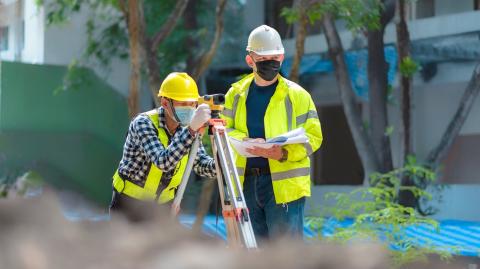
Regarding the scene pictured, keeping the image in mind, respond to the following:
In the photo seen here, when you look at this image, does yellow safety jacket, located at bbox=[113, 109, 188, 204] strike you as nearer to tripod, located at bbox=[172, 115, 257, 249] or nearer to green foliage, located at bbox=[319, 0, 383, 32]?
tripod, located at bbox=[172, 115, 257, 249]

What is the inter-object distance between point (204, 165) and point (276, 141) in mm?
423

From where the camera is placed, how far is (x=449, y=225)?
10148 mm

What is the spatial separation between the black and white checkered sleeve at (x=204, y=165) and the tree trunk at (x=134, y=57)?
4.82m

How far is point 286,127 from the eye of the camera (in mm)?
4266

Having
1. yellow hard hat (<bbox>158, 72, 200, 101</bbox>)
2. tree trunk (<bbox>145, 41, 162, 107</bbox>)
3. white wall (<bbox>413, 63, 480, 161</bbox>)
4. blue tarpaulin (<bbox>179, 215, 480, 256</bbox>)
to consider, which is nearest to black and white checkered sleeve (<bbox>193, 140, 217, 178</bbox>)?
yellow hard hat (<bbox>158, 72, 200, 101</bbox>)

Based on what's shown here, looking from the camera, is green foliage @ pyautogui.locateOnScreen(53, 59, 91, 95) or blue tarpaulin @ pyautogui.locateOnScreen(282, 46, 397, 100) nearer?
blue tarpaulin @ pyautogui.locateOnScreen(282, 46, 397, 100)

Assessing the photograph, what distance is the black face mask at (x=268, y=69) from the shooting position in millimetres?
4246

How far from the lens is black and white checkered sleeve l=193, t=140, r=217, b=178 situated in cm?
418

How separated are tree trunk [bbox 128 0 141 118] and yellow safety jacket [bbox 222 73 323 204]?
188 inches

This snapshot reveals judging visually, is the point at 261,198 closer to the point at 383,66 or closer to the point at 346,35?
the point at 383,66

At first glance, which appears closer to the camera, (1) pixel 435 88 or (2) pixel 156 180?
(2) pixel 156 180

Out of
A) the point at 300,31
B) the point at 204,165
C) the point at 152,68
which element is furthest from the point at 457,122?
the point at 204,165

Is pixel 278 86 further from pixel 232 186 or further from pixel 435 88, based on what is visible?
pixel 435 88

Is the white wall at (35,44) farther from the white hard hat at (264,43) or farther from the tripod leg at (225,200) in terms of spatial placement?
the tripod leg at (225,200)
